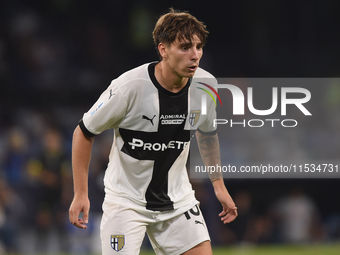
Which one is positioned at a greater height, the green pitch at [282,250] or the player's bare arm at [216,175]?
the player's bare arm at [216,175]

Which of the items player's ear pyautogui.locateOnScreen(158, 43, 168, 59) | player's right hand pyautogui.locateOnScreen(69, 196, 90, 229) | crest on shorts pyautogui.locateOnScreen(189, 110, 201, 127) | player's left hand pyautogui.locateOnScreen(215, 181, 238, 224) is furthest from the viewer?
player's left hand pyautogui.locateOnScreen(215, 181, 238, 224)

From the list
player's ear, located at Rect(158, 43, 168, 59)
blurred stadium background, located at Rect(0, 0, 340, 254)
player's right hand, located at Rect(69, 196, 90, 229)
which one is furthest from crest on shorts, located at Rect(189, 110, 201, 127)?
blurred stadium background, located at Rect(0, 0, 340, 254)

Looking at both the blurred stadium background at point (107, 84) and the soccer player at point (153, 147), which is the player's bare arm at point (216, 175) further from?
the blurred stadium background at point (107, 84)

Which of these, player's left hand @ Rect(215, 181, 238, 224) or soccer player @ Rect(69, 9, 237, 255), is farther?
player's left hand @ Rect(215, 181, 238, 224)

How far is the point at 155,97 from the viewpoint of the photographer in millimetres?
2873

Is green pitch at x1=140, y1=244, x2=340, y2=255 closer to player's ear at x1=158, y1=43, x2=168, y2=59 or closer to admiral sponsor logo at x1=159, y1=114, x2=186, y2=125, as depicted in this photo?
admiral sponsor logo at x1=159, y1=114, x2=186, y2=125

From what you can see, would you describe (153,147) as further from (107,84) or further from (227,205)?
(107,84)

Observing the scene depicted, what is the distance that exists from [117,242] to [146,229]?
0.29m

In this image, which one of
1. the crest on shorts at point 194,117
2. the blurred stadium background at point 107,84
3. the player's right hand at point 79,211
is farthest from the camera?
the blurred stadium background at point 107,84

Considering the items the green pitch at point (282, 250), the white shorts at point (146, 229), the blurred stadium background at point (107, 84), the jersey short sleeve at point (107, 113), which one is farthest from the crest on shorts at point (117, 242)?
the blurred stadium background at point (107, 84)

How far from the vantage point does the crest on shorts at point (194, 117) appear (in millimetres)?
2998

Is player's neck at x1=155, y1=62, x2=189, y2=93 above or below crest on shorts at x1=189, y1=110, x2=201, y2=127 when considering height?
above

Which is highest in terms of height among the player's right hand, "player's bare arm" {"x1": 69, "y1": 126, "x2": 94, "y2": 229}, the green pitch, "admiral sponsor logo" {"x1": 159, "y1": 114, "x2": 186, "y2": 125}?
"admiral sponsor logo" {"x1": 159, "y1": 114, "x2": 186, "y2": 125}

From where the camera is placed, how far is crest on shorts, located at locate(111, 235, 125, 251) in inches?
110
